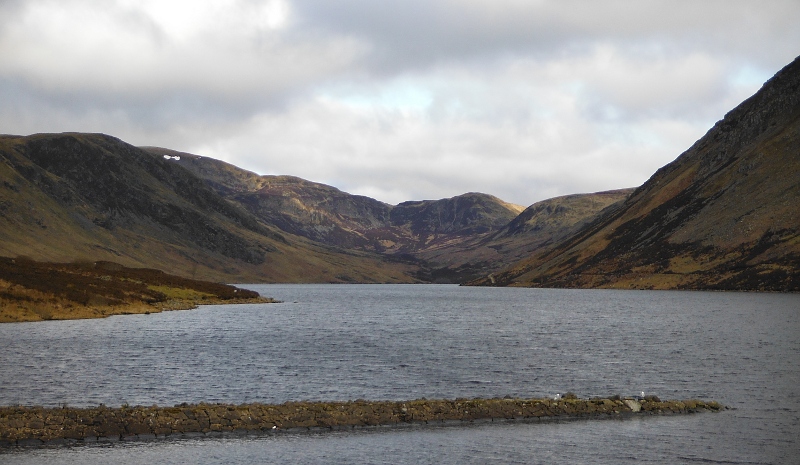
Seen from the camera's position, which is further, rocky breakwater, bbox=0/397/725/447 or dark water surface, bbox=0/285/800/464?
rocky breakwater, bbox=0/397/725/447

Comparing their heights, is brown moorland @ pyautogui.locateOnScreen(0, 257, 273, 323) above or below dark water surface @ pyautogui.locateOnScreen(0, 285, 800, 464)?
above

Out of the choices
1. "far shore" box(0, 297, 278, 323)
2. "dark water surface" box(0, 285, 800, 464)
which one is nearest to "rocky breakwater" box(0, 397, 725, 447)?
"dark water surface" box(0, 285, 800, 464)

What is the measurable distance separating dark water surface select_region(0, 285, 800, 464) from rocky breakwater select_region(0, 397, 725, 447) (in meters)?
1.52

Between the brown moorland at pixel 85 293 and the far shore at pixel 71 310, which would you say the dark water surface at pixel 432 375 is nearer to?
the far shore at pixel 71 310

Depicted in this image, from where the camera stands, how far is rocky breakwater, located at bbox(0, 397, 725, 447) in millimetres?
37219

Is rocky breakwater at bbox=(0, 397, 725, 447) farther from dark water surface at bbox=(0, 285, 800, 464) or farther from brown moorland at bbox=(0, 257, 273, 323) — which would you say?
brown moorland at bbox=(0, 257, 273, 323)

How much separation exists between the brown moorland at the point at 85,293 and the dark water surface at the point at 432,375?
21.5 ft

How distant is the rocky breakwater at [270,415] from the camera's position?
122ft

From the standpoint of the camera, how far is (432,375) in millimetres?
63031

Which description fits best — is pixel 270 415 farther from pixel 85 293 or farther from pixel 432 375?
pixel 85 293

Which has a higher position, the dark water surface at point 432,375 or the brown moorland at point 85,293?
the brown moorland at point 85,293

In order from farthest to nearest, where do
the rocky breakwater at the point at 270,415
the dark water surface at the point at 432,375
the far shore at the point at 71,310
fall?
1. the far shore at the point at 71,310
2. the rocky breakwater at the point at 270,415
3. the dark water surface at the point at 432,375

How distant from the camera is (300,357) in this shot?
74.8m

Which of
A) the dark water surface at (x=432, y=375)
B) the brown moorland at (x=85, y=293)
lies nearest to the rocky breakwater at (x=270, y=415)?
the dark water surface at (x=432, y=375)
